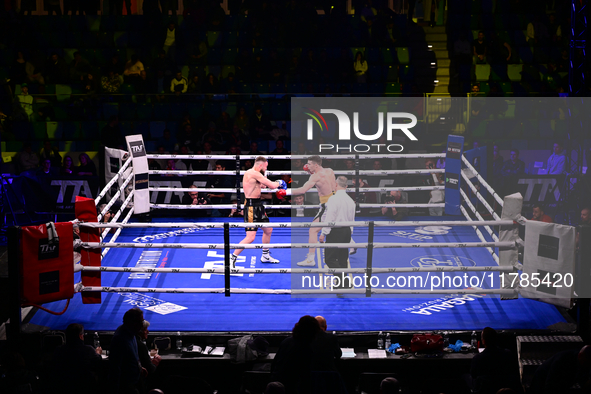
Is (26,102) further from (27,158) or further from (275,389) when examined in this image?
(275,389)

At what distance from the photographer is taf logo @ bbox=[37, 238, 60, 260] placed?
5.31 meters

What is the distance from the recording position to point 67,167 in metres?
10.7

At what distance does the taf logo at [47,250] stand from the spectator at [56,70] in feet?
29.7

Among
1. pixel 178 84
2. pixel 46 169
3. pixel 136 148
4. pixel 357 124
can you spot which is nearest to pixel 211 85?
pixel 178 84

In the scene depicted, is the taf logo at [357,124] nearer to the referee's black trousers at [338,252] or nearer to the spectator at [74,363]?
the referee's black trousers at [338,252]

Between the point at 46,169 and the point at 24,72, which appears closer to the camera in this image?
the point at 46,169

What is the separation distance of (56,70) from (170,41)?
2.79m

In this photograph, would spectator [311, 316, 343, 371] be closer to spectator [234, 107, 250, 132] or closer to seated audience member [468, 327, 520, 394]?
seated audience member [468, 327, 520, 394]

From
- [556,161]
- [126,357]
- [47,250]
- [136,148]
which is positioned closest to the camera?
[126,357]

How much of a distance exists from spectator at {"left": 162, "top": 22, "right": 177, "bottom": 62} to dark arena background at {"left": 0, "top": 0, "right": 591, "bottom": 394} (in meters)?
0.04

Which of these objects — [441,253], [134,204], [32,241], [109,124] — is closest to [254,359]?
[32,241]

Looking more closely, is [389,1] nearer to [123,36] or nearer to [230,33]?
[230,33]

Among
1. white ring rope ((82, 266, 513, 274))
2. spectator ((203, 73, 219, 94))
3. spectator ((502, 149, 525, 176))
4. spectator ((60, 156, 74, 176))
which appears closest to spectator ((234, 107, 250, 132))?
spectator ((203, 73, 219, 94))

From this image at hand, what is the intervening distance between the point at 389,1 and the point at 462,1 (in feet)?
7.57
